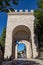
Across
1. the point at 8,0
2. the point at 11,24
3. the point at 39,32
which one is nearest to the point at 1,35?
the point at 11,24

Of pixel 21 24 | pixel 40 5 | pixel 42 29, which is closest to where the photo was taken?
pixel 40 5

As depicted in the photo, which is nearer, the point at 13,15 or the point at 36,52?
the point at 36,52

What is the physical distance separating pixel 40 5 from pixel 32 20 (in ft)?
16.0

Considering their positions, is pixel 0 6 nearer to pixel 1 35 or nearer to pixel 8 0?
pixel 8 0

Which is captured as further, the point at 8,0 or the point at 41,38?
the point at 41,38

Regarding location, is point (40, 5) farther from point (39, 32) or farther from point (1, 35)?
point (1, 35)

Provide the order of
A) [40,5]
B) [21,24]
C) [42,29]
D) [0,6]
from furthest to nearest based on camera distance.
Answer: [21,24]
[42,29]
[40,5]
[0,6]

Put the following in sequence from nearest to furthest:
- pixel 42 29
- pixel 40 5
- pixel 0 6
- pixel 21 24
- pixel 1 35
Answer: pixel 0 6, pixel 40 5, pixel 42 29, pixel 21 24, pixel 1 35

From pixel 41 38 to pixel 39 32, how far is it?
3.10 feet

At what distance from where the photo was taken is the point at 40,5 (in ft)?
57.0

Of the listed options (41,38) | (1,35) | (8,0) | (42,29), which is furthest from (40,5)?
(1,35)

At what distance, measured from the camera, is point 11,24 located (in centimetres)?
2178

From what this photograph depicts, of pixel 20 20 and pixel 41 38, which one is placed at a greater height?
pixel 20 20

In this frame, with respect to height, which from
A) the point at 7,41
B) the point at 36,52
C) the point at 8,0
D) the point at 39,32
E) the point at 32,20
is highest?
the point at 8,0
